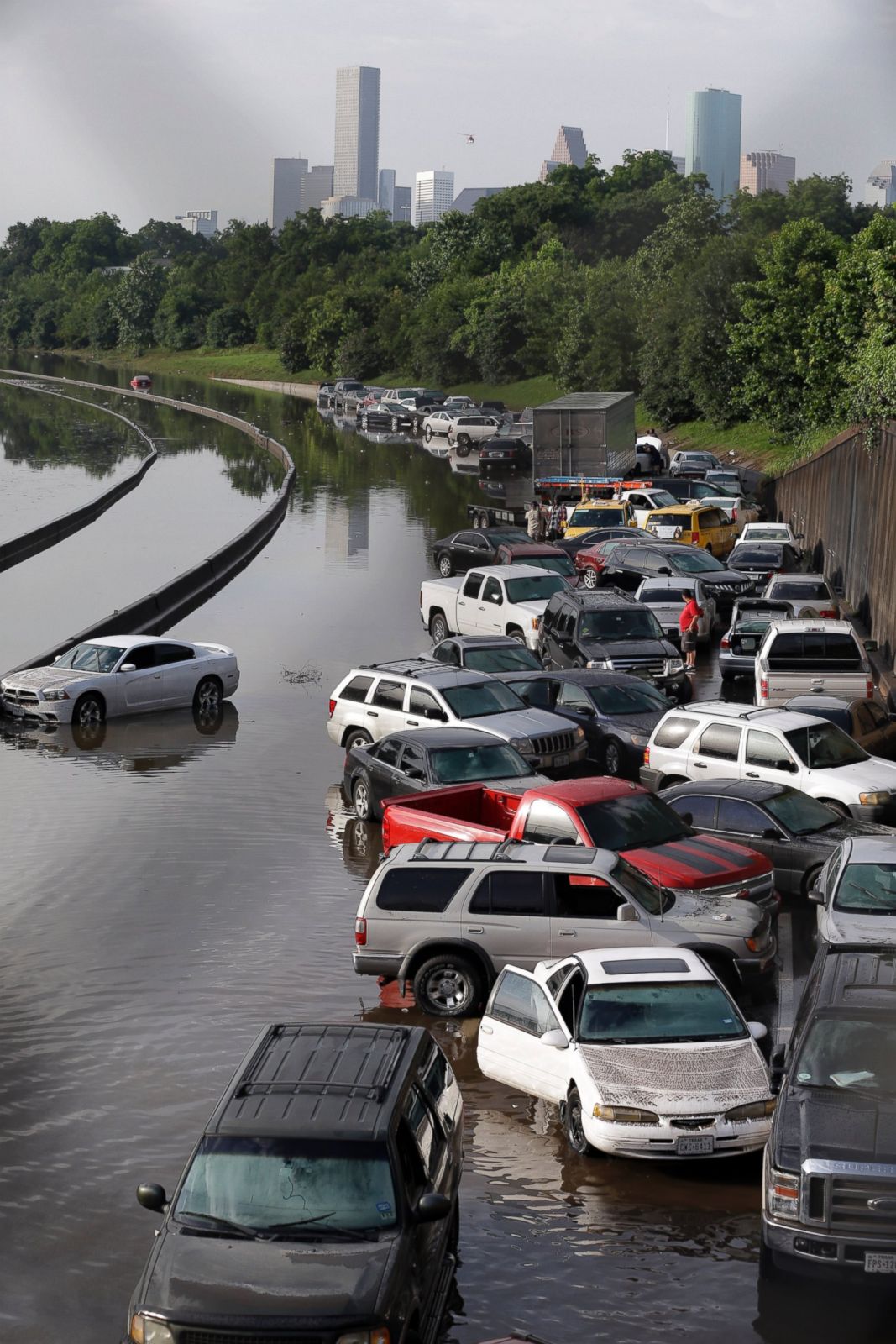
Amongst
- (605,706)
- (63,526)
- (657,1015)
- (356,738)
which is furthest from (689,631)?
(63,526)

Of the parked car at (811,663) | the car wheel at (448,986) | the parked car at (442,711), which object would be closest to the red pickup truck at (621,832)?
the car wheel at (448,986)

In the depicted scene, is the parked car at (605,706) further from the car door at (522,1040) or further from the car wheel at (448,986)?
the car door at (522,1040)

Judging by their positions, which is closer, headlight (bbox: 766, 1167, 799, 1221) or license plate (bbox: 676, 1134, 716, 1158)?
headlight (bbox: 766, 1167, 799, 1221)

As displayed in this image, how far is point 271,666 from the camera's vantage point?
32.4m

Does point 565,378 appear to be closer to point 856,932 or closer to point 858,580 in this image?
point 858,580

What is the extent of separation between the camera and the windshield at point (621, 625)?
28375mm

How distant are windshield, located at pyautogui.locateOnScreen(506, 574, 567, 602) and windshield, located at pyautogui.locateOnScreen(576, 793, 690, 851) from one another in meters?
15.0

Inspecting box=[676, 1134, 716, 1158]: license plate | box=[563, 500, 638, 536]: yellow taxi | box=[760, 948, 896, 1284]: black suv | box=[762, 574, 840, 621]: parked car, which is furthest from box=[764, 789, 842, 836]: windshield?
box=[563, 500, 638, 536]: yellow taxi

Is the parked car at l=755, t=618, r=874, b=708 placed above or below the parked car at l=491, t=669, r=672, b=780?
above

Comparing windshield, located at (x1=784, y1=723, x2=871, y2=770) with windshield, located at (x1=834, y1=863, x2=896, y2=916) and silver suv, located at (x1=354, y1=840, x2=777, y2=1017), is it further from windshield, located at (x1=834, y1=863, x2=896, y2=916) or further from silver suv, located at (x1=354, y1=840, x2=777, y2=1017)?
silver suv, located at (x1=354, y1=840, x2=777, y2=1017)

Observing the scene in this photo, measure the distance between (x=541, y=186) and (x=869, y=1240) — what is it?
14235cm

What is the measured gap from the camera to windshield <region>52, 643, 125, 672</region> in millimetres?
27297

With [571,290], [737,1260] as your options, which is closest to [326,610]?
[737,1260]

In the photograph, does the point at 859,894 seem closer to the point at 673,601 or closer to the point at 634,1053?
the point at 634,1053
